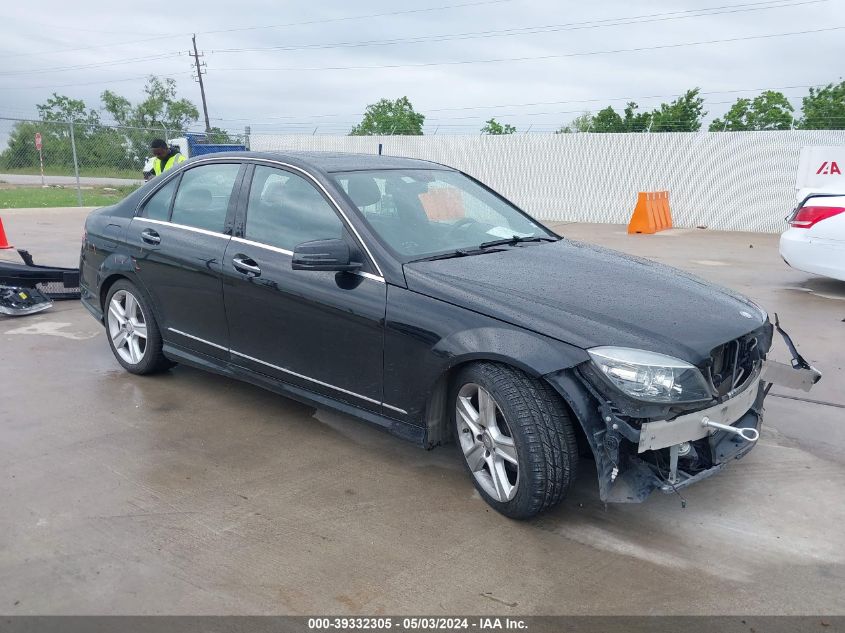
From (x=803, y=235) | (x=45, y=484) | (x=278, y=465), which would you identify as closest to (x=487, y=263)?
(x=278, y=465)

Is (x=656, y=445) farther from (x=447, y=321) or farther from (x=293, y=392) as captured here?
(x=293, y=392)

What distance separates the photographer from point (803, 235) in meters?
8.48

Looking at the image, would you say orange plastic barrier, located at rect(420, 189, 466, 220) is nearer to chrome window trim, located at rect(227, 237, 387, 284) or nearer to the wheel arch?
chrome window trim, located at rect(227, 237, 387, 284)

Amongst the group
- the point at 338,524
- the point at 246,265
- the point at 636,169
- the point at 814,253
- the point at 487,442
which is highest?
the point at 636,169

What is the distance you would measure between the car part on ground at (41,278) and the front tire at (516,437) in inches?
219

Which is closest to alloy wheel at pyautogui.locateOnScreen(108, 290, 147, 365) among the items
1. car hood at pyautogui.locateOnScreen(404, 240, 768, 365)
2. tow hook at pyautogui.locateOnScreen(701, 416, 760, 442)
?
car hood at pyautogui.locateOnScreen(404, 240, 768, 365)

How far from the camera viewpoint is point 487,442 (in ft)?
11.4

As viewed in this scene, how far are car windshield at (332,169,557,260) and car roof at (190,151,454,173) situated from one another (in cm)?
8

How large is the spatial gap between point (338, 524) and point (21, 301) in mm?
5312

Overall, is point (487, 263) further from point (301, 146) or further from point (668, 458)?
point (301, 146)

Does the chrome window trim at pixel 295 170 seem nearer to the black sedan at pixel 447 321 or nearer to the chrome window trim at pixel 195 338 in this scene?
the black sedan at pixel 447 321

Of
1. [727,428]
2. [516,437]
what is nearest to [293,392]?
[516,437]

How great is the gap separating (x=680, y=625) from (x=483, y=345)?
133cm

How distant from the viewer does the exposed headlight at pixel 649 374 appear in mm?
3039
